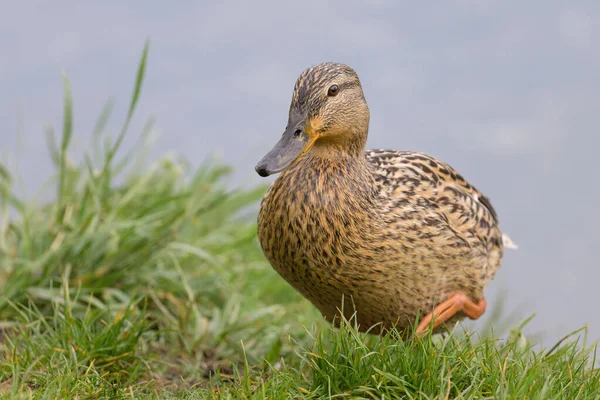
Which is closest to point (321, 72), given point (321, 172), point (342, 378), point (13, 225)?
point (321, 172)

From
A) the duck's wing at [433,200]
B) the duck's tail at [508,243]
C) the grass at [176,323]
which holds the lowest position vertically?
the grass at [176,323]

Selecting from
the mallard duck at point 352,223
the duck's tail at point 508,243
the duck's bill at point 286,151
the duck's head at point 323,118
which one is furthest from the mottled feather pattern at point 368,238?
the duck's tail at point 508,243

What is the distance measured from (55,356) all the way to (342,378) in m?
1.72

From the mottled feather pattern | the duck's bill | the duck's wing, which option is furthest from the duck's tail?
the duck's bill

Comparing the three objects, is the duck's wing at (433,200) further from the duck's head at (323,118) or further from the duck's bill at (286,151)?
the duck's bill at (286,151)

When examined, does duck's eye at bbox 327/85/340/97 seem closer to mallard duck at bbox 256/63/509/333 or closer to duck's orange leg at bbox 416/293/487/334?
mallard duck at bbox 256/63/509/333

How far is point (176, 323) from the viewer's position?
5.40 metres

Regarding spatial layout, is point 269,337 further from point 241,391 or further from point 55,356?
point 241,391

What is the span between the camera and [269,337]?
5566 millimetres

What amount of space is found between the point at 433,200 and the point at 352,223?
624 millimetres

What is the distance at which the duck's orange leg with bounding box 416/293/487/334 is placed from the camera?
4168mm

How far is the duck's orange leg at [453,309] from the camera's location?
4168 mm

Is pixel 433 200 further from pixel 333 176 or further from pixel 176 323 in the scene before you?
pixel 176 323

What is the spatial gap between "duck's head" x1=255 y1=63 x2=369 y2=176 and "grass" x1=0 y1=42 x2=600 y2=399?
34.3 inches
